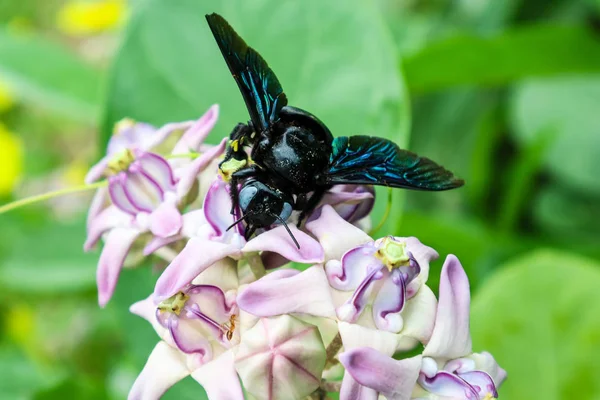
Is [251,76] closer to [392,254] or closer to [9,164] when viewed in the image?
[392,254]

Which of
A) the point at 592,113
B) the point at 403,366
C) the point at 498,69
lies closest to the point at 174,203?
the point at 403,366

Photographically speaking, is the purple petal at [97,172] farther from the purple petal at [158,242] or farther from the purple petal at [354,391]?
the purple petal at [354,391]

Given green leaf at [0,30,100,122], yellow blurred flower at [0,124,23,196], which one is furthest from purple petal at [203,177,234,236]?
yellow blurred flower at [0,124,23,196]

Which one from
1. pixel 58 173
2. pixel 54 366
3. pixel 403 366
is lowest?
pixel 54 366

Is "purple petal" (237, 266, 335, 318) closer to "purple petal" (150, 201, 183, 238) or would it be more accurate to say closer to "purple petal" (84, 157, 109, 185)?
"purple petal" (150, 201, 183, 238)

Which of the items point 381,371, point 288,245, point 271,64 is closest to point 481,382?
point 381,371

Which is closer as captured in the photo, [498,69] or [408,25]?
[498,69]

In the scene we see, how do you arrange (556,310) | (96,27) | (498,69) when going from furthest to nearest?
(96,27), (498,69), (556,310)

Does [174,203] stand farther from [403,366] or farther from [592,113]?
[592,113]
